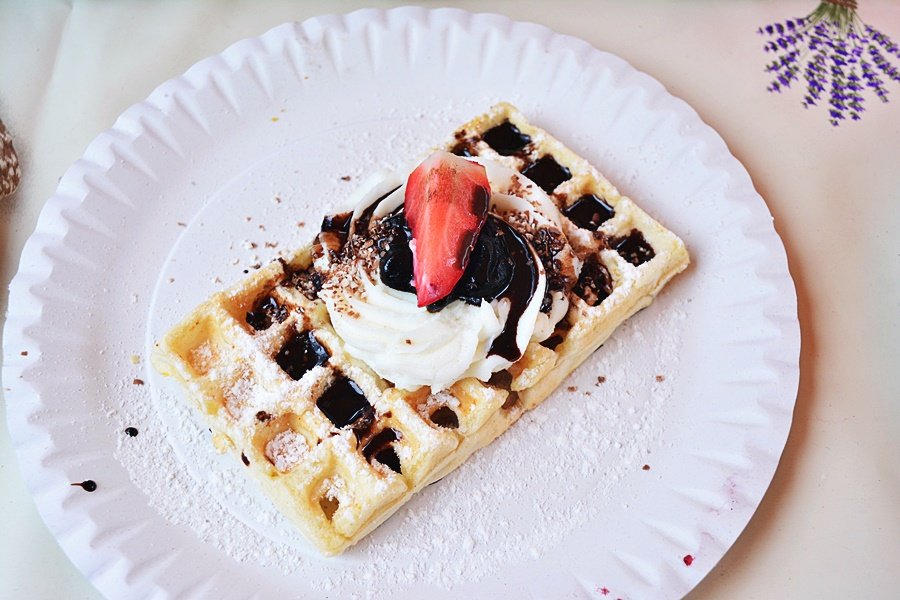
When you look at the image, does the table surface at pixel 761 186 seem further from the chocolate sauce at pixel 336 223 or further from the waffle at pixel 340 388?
the chocolate sauce at pixel 336 223

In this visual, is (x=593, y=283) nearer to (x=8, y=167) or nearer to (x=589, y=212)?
(x=589, y=212)

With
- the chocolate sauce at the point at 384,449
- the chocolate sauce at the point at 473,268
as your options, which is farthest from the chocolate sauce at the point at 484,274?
the chocolate sauce at the point at 384,449

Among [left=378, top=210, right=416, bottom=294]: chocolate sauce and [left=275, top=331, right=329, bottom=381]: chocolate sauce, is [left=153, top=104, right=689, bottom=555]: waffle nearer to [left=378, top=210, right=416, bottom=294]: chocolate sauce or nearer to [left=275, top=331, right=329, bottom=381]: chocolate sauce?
[left=275, top=331, right=329, bottom=381]: chocolate sauce

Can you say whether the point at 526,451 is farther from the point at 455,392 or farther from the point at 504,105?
the point at 504,105

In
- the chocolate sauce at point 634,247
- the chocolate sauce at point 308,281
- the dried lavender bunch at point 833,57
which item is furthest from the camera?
the dried lavender bunch at point 833,57

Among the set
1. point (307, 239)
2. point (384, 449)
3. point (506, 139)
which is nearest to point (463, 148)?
point (506, 139)

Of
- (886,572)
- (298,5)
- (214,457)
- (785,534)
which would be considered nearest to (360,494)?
(214,457)
